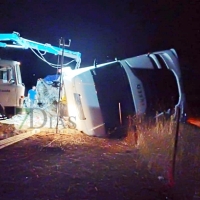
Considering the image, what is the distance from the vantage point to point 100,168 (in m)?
5.38

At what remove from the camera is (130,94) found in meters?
8.55

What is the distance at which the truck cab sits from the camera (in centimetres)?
1041

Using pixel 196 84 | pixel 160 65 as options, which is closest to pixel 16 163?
pixel 160 65

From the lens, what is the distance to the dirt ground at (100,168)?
4.26 meters

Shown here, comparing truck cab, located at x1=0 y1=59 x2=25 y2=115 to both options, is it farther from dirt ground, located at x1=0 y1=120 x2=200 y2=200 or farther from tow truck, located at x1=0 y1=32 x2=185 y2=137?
dirt ground, located at x1=0 y1=120 x2=200 y2=200

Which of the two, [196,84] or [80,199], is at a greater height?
[196,84]

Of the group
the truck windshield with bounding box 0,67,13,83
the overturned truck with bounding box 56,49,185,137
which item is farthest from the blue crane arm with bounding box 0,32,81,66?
A: the overturned truck with bounding box 56,49,185,137

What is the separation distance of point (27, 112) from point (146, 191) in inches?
319

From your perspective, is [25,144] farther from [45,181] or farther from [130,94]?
[130,94]

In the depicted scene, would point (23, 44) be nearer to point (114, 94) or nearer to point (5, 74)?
point (5, 74)

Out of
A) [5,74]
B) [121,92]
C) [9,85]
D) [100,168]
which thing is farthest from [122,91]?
[5,74]

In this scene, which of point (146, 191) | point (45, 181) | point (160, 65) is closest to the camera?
point (146, 191)

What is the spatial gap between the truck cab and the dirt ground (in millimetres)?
3237

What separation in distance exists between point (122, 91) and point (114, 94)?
0.86 ft
